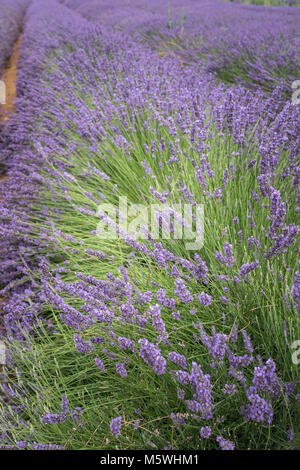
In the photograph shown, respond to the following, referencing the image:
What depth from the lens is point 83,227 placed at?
7.20ft

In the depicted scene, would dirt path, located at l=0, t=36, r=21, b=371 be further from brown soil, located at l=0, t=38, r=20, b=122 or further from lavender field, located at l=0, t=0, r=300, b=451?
→ lavender field, located at l=0, t=0, r=300, b=451

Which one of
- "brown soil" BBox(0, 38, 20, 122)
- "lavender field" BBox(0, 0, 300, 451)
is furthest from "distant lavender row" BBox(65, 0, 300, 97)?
"brown soil" BBox(0, 38, 20, 122)

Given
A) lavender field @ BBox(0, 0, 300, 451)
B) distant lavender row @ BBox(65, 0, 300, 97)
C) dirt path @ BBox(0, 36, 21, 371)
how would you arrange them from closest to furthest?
lavender field @ BBox(0, 0, 300, 451)
distant lavender row @ BBox(65, 0, 300, 97)
dirt path @ BBox(0, 36, 21, 371)

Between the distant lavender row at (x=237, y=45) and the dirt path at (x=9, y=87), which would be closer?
the distant lavender row at (x=237, y=45)

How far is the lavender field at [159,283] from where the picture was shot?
1.01 metres

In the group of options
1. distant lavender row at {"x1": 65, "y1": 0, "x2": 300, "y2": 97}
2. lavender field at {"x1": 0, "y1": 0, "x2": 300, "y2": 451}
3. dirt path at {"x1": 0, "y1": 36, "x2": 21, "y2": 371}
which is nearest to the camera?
lavender field at {"x1": 0, "y1": 0, "x2": 300, "y2": 451}

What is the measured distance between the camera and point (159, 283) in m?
1.41

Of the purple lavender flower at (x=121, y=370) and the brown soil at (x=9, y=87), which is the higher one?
the brown soil at (x=9, y=87)

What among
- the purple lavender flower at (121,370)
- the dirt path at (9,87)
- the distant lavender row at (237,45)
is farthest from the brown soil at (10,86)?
the purple lavender flower at (121,370)

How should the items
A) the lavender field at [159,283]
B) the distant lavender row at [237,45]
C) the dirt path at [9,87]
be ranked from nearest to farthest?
the lavender field at [159,283] → the distant lavender row at [237,45] → the dirt path at [9,87]

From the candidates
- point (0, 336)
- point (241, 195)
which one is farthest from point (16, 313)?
point (241, 195)

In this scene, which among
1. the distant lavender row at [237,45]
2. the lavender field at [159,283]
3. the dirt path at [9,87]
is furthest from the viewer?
the dirt path at [9,87]

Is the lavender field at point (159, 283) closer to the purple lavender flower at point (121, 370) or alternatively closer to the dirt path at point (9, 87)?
the purple lavender flower at point (121, 370)

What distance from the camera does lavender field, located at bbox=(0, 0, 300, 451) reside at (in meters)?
1.01
